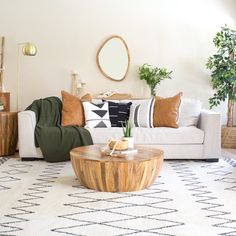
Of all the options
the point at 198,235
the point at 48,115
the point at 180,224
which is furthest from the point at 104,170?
the point at 48,115

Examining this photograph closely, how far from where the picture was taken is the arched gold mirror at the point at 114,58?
213 inches

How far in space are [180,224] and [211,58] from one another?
11.6 ft

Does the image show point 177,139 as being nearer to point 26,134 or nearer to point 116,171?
point 116,171

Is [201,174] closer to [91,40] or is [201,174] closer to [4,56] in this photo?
[91,40]

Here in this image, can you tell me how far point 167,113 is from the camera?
14.4 ft

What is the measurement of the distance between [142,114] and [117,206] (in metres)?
2.08

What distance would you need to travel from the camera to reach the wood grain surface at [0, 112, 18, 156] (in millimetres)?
4355

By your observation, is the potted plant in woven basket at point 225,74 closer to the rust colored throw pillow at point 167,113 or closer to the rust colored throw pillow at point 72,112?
the rust colored throw pillow at point 167,113

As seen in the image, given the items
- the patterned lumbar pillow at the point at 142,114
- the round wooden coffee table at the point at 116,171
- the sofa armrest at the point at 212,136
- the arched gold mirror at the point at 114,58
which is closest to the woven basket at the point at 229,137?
the sofa armrest at the point at 212,136

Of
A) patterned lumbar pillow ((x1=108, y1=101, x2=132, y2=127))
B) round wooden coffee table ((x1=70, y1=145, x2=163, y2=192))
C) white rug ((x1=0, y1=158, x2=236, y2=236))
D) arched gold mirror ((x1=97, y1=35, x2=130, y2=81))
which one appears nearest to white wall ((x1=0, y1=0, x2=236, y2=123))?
arched gold mirror ((x1=97, y1=35, x2=130, y2=81))

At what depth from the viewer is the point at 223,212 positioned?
2.38 m

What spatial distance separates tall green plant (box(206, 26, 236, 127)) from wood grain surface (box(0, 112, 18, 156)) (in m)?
2.88

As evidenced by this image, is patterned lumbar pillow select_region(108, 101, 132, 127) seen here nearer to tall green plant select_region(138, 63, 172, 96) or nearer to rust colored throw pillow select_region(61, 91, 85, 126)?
rust colored throw pillow select_region(61, 91, 85, 126)

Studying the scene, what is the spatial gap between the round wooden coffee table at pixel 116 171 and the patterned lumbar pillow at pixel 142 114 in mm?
1427
